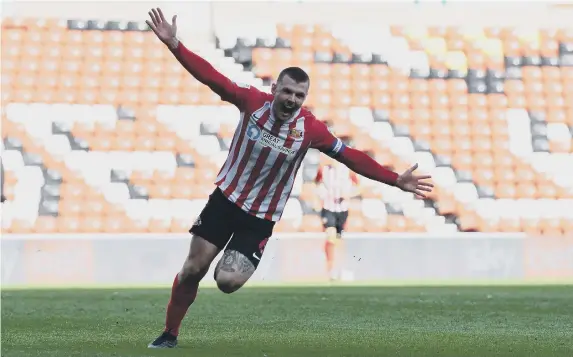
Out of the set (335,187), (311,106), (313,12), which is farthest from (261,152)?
(313,12)

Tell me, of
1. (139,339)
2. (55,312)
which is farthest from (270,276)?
(139,339)

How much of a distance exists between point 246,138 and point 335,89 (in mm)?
15660

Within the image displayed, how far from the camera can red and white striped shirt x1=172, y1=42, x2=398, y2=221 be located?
24.1 ft

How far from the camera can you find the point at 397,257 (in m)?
19.3

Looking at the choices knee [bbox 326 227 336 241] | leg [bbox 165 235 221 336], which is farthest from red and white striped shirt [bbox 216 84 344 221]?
knee [bbox 326 227 336 241]

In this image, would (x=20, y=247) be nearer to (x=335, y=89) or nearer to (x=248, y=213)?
(x=335, y=89)

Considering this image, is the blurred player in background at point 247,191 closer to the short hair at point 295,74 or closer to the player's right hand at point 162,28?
the short hair at point 295,74

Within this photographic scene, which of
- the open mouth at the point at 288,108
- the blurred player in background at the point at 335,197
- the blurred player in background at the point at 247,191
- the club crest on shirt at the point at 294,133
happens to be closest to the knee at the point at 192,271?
the blurred player in background at the point at 247,191

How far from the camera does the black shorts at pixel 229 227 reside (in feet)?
24.2

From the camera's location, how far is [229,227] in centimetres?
741

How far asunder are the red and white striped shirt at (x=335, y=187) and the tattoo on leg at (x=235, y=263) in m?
11.6

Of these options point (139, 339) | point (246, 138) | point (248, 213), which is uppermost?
point (246, 138)

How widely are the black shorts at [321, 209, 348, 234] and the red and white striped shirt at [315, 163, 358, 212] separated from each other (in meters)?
0.06

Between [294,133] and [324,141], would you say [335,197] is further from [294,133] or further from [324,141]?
[294,133]
